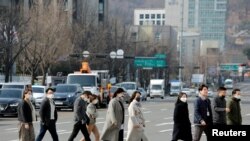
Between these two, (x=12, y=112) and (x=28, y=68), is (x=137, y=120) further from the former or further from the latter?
(x=28, y=68)

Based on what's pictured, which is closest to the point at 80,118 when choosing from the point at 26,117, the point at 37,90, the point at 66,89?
the point at 26,117

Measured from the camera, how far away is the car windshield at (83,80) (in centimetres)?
5191

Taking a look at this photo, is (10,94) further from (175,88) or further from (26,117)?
(175,88)

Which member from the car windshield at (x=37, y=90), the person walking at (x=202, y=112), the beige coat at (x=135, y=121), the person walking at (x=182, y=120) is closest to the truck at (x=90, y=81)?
the car windshield at (x=37, y=90)

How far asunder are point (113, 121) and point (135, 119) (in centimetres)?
56

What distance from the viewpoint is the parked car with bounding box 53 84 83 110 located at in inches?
1845

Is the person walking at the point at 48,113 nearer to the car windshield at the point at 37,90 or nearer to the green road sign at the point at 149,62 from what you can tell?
the car windshield at the point at 37,90

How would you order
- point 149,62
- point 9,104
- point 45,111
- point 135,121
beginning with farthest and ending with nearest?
point 149,62
point 9,104
point 45,111
point 135,121

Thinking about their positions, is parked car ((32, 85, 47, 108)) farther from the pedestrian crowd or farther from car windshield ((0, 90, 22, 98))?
the pedestrian crowd

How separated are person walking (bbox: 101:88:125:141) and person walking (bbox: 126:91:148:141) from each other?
0.23 meters

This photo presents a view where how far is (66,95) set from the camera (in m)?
47.0

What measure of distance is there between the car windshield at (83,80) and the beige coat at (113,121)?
105 ft

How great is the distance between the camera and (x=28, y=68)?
252 ft

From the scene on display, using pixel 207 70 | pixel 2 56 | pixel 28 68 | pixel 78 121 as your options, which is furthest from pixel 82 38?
pixel 207 70
